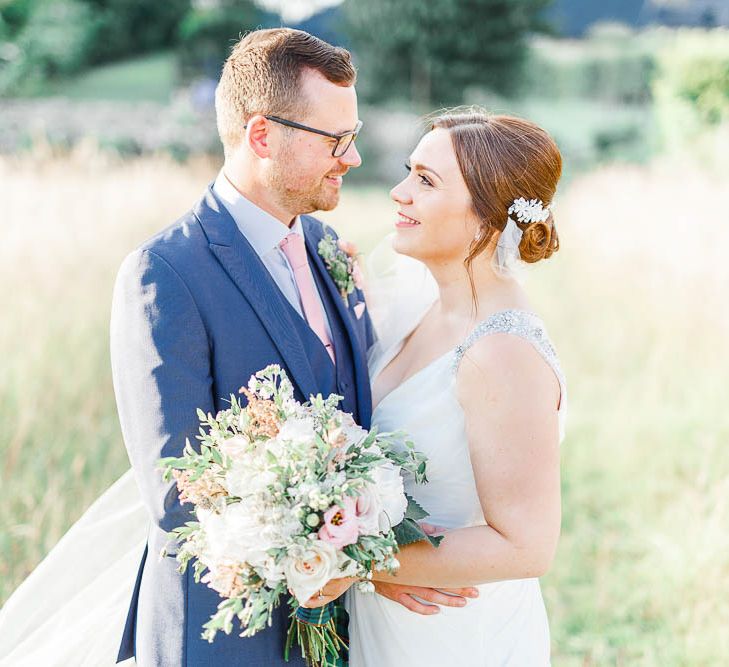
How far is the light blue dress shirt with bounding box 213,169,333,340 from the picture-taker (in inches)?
110

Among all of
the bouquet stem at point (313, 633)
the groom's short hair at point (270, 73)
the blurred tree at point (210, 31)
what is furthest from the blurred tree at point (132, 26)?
the bouquet stem at point (313, 633)

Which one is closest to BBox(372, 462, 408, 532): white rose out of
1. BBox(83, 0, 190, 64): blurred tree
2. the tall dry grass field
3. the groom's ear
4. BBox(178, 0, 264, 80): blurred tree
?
the groom's ear

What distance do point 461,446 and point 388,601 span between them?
604mm

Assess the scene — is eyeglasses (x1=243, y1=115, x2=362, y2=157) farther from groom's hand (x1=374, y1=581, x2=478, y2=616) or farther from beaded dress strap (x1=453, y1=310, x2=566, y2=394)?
groom's hand (x1=374, y1=581, x2=478, y2=616)

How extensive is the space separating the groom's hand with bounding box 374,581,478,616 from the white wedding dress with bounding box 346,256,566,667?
15 cm

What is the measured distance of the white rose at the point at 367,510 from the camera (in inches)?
76.2

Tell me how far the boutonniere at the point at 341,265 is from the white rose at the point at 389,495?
3.79 ft

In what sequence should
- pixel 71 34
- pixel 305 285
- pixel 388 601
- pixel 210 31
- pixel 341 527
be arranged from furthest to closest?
pixel 210 31, pixel 71 34, pixel 305 285, pixel 388 601, pixel 341 527

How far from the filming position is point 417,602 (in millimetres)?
2521

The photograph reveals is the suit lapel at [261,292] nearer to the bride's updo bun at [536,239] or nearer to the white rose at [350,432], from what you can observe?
the white rose at [350,432]

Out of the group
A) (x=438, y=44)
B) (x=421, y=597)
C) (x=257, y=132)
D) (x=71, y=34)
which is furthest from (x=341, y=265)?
(x=71, y=34)

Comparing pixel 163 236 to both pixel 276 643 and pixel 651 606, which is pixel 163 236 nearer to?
pixel 276 643

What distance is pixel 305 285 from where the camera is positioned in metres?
2.91

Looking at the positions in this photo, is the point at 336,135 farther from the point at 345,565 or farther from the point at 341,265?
the point at 345,565
